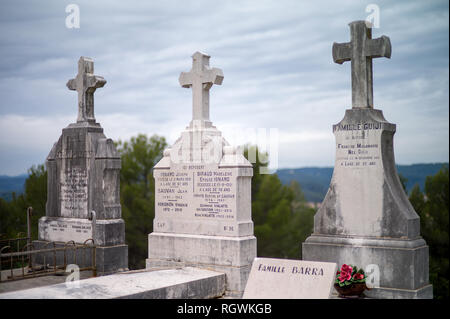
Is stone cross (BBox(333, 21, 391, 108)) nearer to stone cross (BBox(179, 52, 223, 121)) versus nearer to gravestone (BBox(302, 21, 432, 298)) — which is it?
gravestone (BBox(302, 21, 432, 298))

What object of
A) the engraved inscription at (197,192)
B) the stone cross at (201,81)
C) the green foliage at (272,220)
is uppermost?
the stone cross at (201,81)

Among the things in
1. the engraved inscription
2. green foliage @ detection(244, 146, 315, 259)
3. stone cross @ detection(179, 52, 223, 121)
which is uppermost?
stone cross @ detection(179, 52, 223, 121)

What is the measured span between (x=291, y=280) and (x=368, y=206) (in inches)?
105

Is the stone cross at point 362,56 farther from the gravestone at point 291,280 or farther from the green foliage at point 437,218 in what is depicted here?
the green foliage at point 437,218

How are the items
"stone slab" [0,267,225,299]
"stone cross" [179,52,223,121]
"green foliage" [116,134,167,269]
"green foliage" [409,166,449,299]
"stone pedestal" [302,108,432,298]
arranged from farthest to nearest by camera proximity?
"green foliage" [116,134,167,269] < "green foliage" [409,166,449,299] < "stone cross" [179,52,223,121] < "stone pedestal" [302,108,432,298] < "stone slab" [0,267,225,299]

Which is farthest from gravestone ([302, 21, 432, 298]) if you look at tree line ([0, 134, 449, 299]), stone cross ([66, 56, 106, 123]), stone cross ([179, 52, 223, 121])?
tree line ([0, 134, 449, 299])

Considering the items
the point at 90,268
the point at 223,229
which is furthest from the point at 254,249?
the point at 90,268

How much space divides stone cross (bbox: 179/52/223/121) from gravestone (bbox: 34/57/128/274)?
7.92 feet

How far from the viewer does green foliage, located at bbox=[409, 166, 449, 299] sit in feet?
80.4

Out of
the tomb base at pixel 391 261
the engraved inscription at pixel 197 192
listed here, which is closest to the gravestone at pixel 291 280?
the tomb base at pixel 391 261

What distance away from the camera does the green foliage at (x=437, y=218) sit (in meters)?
24.5

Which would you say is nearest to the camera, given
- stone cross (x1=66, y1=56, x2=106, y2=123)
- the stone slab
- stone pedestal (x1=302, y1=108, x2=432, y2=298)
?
the stone slab

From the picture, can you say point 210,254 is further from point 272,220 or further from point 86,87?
point 272,220

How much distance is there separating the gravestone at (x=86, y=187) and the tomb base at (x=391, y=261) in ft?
15.7
